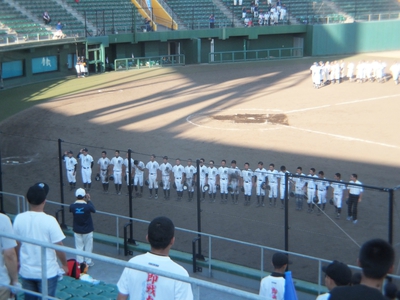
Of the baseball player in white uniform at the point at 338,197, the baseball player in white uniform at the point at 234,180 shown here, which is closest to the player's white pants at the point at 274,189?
the baseball player in white uniform at the point at 234,180

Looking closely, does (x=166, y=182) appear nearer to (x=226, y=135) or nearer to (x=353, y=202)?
(x=353, y=202)

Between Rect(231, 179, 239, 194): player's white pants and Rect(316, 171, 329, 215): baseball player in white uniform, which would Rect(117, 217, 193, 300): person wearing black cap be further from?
Rect(231, 179, 239, 194): player's white pants

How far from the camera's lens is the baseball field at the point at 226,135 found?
36.7 ft

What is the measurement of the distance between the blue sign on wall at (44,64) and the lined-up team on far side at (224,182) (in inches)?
675

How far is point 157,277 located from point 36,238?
1.66 meters

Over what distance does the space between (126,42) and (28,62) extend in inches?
288

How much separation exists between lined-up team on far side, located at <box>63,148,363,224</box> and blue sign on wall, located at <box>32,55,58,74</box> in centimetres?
1715

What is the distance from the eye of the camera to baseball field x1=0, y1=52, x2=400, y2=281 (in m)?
11.2

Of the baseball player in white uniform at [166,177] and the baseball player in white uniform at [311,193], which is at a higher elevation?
the baseball player in white uniform at [311,193]

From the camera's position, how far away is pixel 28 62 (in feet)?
99.5

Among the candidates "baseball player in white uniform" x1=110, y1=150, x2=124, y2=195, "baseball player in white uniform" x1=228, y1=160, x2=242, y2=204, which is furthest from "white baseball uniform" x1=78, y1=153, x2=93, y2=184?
"baseball player in white uniform" x1=228, y1=160, x2=242, y2=204

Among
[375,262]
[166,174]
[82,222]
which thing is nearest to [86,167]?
[166,174]

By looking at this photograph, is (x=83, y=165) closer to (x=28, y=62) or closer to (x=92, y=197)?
(x=92, y=197)

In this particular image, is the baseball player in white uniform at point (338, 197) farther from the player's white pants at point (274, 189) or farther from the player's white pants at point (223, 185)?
the player's white pants at point (223, 185)
